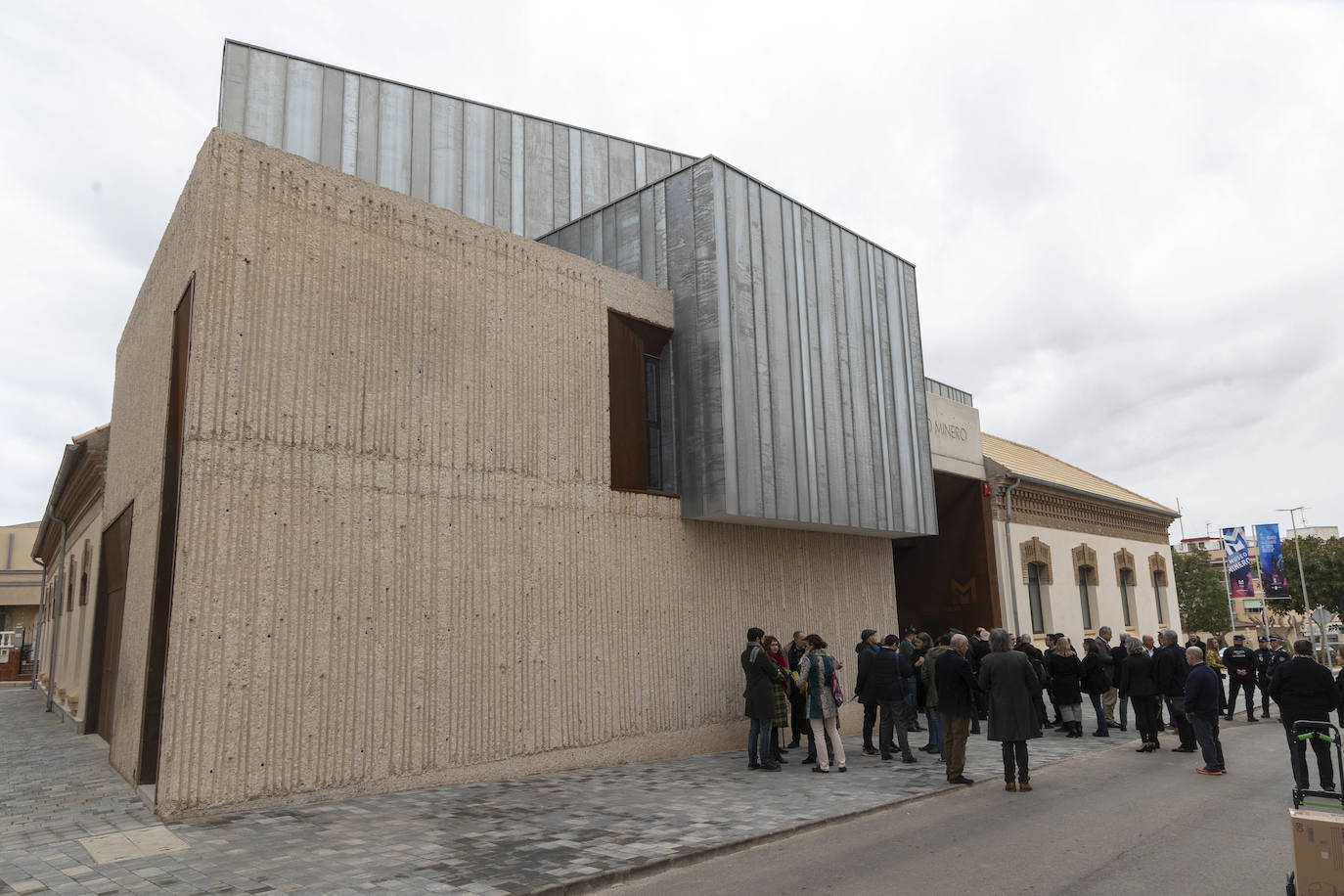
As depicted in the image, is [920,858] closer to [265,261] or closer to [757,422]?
[757,422]

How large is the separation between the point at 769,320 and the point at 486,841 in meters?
8.62

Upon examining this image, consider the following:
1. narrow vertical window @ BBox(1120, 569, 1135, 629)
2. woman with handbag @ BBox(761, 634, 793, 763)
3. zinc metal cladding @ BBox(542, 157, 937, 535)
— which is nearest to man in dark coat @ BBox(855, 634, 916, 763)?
woman with handbag @ BBox(761, 634, 793, 763)

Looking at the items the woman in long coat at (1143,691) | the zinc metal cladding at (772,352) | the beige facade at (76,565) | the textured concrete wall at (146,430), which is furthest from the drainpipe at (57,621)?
the woman in long coat at (1143,691)

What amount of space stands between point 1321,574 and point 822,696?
55.6 meters

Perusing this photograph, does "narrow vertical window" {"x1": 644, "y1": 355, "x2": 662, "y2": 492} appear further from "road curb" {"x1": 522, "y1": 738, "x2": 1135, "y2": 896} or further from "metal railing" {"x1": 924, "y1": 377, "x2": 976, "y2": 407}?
"metal railing" {"x1": 924, "y1": 377, "x2": 976, "y2": 407}

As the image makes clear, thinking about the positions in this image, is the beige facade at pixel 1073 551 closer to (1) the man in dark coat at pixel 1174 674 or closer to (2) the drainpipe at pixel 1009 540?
(2) the drainpipe at pixel 1009 540

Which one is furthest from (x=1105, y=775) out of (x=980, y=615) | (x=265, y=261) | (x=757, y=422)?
(x=265, y=261)

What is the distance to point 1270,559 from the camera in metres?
38.7

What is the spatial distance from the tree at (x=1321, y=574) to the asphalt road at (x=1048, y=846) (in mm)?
50782

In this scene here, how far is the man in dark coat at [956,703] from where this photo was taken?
32.1ft

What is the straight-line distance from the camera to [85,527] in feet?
55.7

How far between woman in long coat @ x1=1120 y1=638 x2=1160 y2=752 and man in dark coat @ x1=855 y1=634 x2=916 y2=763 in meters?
3.85

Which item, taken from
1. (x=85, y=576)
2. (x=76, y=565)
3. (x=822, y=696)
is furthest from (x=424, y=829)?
(x=76, y=565)

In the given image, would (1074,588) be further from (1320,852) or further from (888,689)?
(1320,852)
